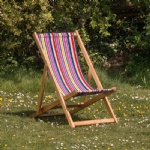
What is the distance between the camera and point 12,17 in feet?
32.3

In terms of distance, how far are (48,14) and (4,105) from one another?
2.43m

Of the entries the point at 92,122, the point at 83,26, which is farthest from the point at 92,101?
the point at 83,26

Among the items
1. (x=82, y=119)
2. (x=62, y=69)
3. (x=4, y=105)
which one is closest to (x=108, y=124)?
(x=82, y=119)

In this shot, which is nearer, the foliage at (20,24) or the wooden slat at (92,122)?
the wooden slat at (92,122)

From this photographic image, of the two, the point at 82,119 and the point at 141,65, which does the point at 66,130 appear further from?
the point at 141,65

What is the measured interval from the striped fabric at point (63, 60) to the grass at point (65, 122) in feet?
1.60

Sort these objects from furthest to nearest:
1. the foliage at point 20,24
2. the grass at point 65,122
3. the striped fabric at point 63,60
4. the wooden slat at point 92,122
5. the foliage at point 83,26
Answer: the foliage at point 83,26
the foliage at point 20,24
the striped fabric at point 63,60
the wooden slat at point 92,122
the grass at point 65,122

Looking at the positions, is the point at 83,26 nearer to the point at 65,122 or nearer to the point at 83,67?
the point at 83,67

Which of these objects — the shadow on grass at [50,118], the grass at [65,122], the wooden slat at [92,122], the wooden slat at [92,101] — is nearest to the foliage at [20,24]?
the grass at [65,122]

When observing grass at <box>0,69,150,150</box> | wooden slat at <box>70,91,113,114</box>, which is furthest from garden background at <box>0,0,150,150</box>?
wooden slat at <box>70,91,113,114</box>

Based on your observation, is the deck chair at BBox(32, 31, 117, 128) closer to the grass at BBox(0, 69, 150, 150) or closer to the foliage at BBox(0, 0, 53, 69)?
the grass at BBox(0, 69, 150, 150)

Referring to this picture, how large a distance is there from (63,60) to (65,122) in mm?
926

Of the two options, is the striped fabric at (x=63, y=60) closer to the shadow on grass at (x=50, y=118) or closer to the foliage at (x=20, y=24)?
the shadow on grass at (x=50, y=118)

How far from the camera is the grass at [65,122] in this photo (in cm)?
597
